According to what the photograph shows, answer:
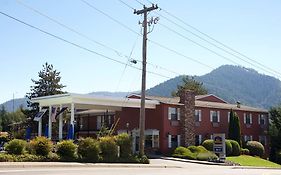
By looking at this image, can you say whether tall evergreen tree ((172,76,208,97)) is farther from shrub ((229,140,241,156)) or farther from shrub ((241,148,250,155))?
shrub ((229,140,241,156))

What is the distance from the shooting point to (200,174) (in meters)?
24.7

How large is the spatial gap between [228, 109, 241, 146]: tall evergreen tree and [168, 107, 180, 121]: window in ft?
27.7

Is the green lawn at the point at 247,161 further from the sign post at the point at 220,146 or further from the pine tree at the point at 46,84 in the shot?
the pine tree at the point at 46,84

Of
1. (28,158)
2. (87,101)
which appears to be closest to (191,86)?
(87,101)

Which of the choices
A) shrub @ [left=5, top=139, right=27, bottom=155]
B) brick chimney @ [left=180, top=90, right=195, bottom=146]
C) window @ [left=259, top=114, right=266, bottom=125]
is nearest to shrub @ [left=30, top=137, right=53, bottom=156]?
shrub @ [left=5, top=139, right=27, bottom=155]

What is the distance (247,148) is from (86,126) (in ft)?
70.6

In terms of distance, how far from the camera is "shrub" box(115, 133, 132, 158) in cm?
3478

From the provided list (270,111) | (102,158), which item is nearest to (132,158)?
(102,158)

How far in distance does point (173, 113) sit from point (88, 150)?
1800cm

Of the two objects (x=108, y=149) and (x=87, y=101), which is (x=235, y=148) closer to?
(x=87, y=101)

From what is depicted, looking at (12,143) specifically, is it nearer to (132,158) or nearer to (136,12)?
(132,158)

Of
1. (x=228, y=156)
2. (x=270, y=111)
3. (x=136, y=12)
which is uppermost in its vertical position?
(x=136, y=12)

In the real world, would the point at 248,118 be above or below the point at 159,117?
below

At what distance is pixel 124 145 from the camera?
35.1 meters
